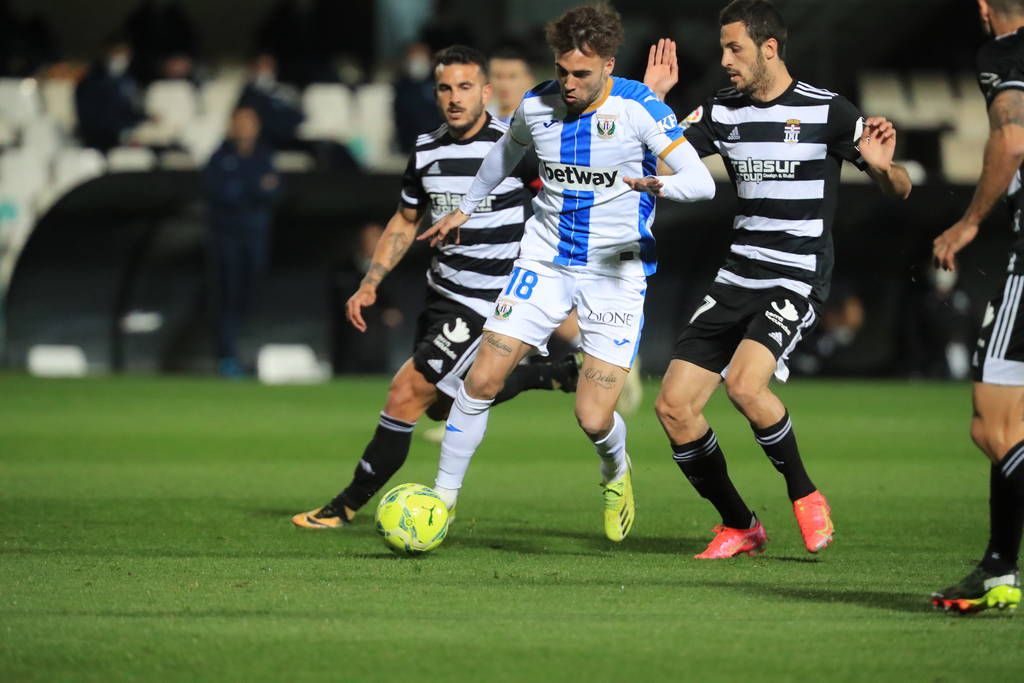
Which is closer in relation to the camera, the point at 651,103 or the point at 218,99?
the point at 651,103

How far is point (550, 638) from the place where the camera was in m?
4.76

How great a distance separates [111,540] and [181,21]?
15.4m

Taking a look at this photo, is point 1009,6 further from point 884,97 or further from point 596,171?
point 884,97

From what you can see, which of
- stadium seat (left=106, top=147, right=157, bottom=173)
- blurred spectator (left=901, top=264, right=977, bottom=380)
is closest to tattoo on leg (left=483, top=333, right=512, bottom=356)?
blurred spectator (left=901, top=264, right=977, bottom=380)

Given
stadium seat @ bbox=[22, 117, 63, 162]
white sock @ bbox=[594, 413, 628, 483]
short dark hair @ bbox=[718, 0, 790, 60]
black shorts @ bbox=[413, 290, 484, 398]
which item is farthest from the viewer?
stadium seat @ bbox=[22, 117, 63, 162]

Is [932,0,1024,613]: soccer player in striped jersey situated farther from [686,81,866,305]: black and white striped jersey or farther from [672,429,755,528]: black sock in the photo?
[672,429,755,528]: black sock

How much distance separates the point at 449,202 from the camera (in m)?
7.42

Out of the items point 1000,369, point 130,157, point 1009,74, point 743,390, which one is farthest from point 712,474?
point 130,157

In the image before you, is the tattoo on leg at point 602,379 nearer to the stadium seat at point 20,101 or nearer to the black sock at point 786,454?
the black sock at point 786,454

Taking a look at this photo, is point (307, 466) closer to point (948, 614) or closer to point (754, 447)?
point (754, 447)

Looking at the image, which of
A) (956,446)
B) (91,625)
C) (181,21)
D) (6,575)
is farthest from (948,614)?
(181,21)

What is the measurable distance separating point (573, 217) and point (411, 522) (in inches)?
56.1

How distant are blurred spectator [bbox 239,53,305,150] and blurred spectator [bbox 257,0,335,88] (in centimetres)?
208

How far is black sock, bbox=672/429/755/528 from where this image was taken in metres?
6.68
